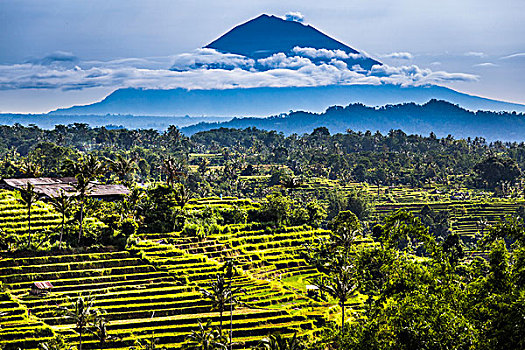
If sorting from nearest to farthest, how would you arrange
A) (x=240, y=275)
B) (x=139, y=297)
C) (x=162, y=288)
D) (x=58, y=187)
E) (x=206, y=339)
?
1. (x=206, y=339)
2. (x=139, y=297)
3. (x=162, y=288)
4. (x=240, y=275)
5. (x=58, y=187)

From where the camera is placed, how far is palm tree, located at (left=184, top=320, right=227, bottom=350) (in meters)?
32.5

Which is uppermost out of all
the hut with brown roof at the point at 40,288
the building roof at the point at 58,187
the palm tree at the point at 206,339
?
the building roof at the point at 58,187

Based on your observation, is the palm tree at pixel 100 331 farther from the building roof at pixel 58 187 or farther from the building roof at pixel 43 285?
the building roof at pixel 58 187

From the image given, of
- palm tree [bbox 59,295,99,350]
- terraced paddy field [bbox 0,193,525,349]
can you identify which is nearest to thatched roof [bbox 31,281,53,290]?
terraced paddy field [bbox 0,193,525,349]

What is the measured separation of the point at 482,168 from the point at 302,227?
6391cm

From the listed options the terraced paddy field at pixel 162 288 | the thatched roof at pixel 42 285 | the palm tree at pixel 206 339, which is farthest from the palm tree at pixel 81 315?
the thatched roof at pixel 42 285

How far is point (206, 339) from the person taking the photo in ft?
108

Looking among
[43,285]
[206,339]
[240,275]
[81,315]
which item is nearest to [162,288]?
[240,275]

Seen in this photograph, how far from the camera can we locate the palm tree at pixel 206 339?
32531 millimetres

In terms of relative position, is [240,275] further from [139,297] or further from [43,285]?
[43,285]

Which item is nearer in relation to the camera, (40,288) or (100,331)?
(100,331)

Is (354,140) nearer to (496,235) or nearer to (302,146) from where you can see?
(302,146)

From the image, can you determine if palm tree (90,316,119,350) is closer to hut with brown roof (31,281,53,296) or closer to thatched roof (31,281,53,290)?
hut with brown roof (31,281,53,296)

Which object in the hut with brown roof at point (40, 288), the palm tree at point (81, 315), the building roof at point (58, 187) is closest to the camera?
the palm tree at point (81, 315)
